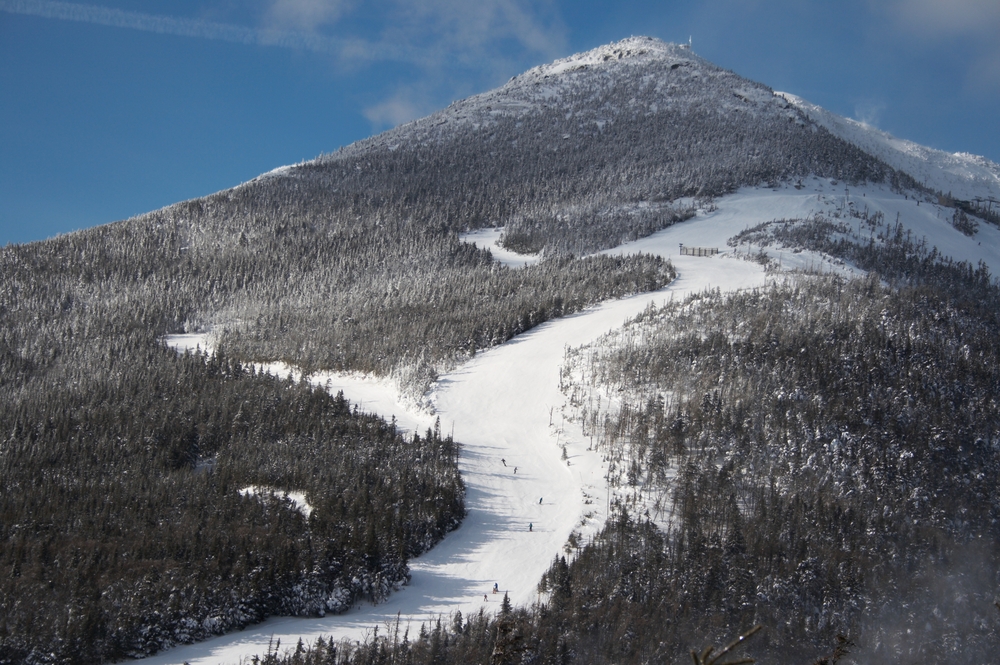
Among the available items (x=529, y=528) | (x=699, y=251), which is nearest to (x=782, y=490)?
(x=529, y=528)

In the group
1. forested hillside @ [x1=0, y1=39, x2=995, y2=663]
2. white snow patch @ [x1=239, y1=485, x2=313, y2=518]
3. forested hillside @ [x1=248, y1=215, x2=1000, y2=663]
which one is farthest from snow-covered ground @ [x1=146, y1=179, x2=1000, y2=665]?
white snow patch @ [x1=239, y1=485, x2=313, y2=518]

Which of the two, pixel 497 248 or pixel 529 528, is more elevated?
pixel 497 248

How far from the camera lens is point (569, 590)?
50031mm

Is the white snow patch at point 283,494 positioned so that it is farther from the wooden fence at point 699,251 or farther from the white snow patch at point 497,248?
the wooden fence at point 699,251

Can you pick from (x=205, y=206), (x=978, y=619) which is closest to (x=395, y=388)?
(x=978, y=619)

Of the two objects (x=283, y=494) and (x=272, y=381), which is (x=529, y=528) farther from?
(x=272, y=381)

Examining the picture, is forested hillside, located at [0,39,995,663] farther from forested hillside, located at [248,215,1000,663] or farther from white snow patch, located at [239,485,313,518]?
forested hillside, located at [248,215,1000,663]

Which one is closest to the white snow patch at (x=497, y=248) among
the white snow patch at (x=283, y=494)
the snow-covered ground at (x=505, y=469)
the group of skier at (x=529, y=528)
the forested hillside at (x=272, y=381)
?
the forested hillside at (x=272, y=381)

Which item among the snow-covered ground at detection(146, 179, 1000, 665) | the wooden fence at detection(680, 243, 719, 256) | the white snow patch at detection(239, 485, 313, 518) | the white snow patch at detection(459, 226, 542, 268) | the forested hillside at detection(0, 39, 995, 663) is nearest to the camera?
the forested hillside at detection(0, 39, 995, 663)

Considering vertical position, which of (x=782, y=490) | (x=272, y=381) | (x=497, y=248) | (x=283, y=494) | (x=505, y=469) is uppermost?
(x=497, y=248)

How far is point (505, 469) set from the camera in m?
72.2

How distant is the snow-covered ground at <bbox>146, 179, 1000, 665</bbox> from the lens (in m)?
49.9

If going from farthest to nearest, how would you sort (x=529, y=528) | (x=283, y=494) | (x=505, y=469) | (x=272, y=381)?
1. (x=272, y=381)
2. (x=505, y=469)
3. (x=283, y=494)
4. (x=529, y=528)

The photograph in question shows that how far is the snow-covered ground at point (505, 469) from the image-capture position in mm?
49875
